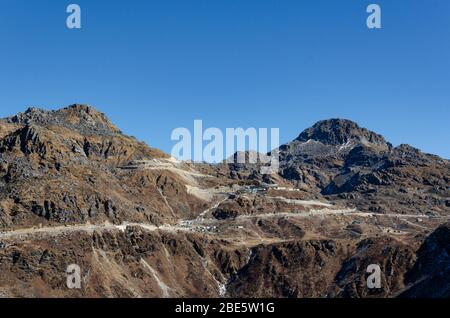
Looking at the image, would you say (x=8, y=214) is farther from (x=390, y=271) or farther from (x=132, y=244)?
(x=390, y=271)

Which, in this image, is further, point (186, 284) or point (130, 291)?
point (186, 284)

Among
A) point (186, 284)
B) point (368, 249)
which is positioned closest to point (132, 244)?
point (186, 284)

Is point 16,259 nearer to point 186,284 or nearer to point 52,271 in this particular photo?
point 52,271

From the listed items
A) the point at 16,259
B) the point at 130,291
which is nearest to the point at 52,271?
the point at 16,259

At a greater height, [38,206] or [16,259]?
[38,206]

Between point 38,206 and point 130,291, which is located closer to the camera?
point 130,291

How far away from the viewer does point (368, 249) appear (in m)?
194

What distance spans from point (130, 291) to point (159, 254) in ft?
89.7

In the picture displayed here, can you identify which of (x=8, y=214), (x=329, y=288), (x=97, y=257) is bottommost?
(x=329, y=288)

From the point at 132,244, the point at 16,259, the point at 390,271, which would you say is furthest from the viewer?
the point at 132,244

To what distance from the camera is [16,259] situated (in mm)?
165750

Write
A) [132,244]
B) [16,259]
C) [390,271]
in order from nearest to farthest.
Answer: [16,259], [390,271], [132,244]

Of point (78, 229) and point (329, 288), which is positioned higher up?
point (78, 229)

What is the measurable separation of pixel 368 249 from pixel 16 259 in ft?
371
